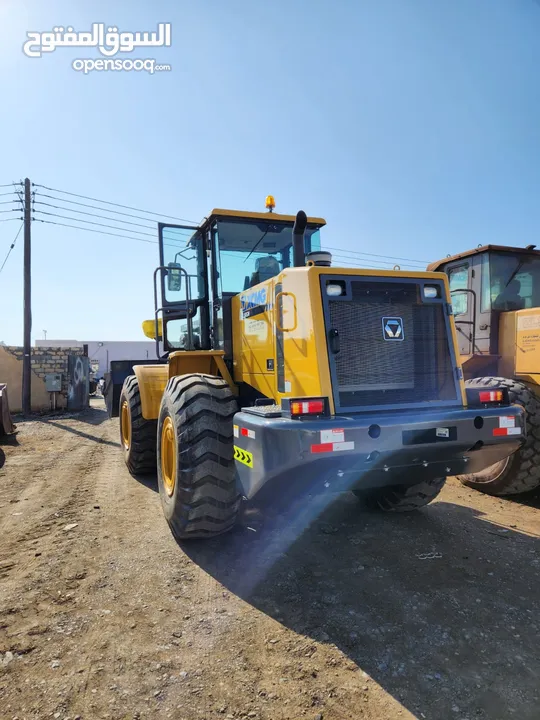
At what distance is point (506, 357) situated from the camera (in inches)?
238

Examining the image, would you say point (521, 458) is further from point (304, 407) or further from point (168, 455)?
point (168, 455)

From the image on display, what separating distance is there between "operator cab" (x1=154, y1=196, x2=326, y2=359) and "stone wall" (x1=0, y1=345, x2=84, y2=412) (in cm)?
1140

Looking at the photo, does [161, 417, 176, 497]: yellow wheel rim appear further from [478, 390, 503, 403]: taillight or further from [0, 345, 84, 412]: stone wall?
[0, 345, 84, 412]: stone wall

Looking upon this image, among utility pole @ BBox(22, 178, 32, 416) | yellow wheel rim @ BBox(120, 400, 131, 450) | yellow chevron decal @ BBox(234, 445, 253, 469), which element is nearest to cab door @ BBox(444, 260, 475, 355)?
yellow chevron decal @ BBox(234, 445, 253, 469)

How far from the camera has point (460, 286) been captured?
6.87 metres

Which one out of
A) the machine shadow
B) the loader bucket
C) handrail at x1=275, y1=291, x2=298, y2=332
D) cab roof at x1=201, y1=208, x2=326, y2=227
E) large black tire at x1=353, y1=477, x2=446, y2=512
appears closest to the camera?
the machine shadow

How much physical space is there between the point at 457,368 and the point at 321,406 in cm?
132

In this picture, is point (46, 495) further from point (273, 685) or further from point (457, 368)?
point (457, 368)

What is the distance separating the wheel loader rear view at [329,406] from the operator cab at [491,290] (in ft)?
8.96

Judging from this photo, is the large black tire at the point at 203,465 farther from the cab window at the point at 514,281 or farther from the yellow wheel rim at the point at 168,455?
the cab window at the point at 514,281

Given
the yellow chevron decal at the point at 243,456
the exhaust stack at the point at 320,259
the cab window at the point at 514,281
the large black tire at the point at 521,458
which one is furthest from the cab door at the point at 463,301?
the yellow chevron decal at the point at 243,456

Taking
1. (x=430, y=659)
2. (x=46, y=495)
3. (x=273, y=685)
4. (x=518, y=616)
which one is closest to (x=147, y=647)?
(x=273, y=685)

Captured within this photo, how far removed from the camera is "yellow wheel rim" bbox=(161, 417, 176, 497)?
4117 millimetres

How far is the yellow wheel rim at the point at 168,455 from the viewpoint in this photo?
412cm
